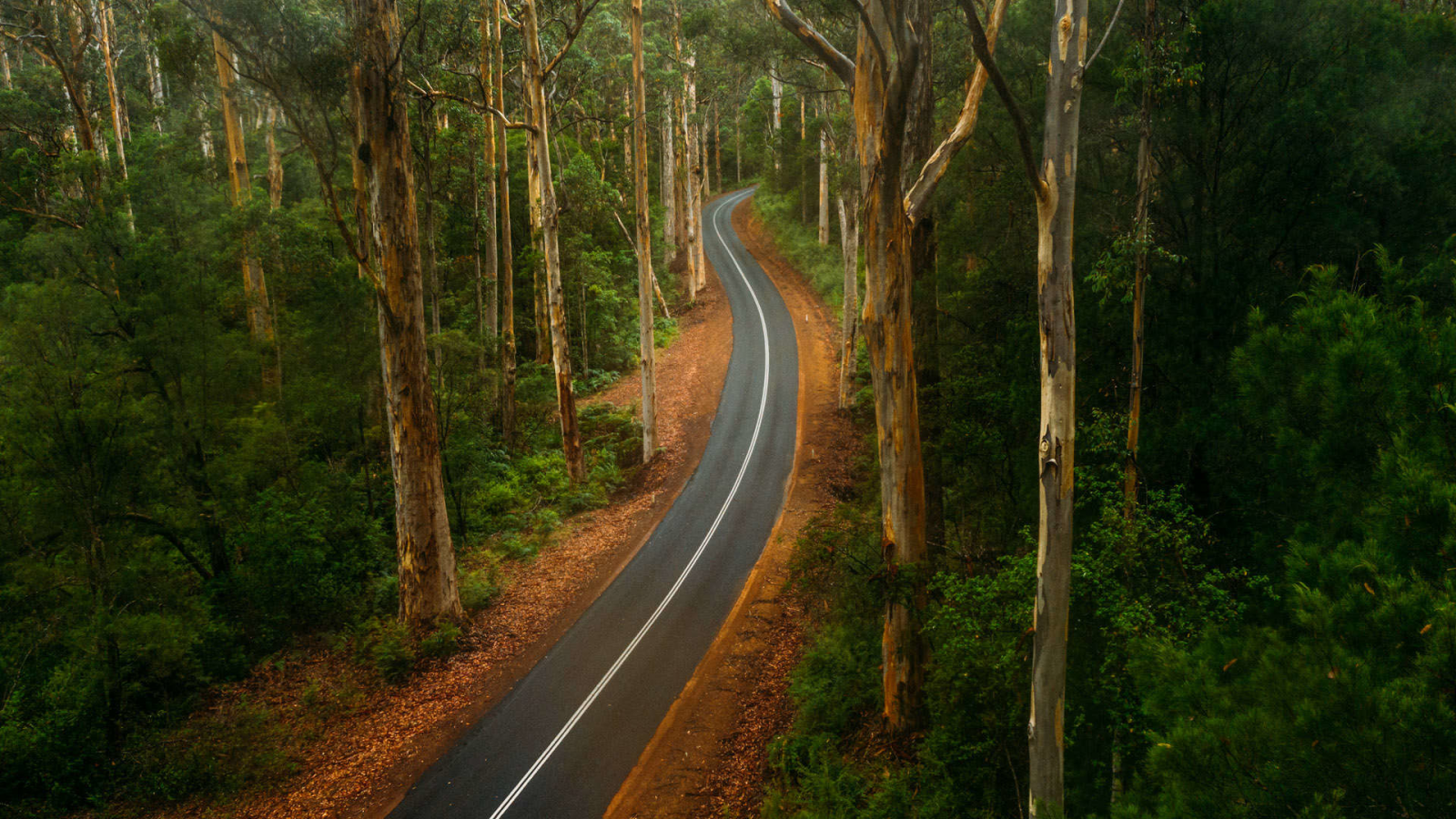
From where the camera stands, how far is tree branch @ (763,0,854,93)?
744 centimetres

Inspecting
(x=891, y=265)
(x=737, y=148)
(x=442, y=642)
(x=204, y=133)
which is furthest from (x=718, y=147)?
(x=891, y=265)

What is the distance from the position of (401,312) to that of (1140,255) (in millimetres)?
11525

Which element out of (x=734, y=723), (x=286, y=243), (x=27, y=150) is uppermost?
(x=27, y=150)

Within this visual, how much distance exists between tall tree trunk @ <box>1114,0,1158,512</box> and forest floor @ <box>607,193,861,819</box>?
658 centimetres

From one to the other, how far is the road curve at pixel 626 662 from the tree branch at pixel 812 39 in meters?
10.1

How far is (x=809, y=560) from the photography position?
1341 cm

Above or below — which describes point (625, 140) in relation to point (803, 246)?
A: above

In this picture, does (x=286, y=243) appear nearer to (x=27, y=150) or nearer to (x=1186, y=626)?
(x=27, y=150)

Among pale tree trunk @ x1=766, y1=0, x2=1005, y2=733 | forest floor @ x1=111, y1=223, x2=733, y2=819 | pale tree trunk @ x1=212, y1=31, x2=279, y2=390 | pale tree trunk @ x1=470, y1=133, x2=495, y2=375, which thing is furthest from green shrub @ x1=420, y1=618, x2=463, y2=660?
pale tree trunk @ x1=212, y1=31, x2=279, y2=390

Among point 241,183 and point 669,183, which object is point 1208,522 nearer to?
point 241,183

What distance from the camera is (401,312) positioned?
40.8 ft

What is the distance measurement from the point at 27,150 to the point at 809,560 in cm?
3034

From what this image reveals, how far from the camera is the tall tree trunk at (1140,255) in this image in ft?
31.0

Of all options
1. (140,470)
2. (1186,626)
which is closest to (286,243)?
(140,470)
